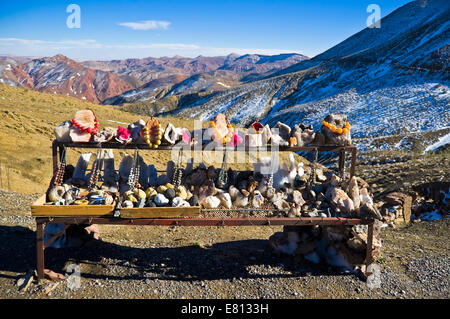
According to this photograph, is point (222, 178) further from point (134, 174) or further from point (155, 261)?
point (155, 261)

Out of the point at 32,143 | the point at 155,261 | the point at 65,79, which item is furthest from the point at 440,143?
the point at 65,79

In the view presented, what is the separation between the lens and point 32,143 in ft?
53.7

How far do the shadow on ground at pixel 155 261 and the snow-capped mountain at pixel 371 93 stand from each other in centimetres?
2306

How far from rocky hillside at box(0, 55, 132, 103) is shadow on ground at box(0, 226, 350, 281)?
14925 cm

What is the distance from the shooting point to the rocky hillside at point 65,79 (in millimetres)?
144125

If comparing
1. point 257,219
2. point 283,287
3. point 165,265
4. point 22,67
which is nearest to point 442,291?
point 283,287

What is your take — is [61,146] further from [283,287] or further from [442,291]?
[442,291]

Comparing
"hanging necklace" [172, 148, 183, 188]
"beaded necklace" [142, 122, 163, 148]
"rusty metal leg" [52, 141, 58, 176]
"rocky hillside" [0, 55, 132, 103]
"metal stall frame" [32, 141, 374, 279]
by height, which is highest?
"rocky hillside" [0, 55, 132, 103]

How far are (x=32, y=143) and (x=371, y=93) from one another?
33155mm

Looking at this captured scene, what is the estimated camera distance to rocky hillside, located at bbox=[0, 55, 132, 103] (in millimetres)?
144125

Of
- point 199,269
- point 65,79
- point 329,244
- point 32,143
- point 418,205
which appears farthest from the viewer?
point 65,79

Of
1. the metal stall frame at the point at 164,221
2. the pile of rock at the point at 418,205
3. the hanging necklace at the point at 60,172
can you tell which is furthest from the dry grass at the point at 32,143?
the pile of rock at the point at 418,205

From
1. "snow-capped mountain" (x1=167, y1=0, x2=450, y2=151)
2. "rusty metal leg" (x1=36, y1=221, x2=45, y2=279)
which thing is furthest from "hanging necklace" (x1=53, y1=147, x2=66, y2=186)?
"snow-capped mountain" (x1=167, y1=0, x2=450, y2=151)

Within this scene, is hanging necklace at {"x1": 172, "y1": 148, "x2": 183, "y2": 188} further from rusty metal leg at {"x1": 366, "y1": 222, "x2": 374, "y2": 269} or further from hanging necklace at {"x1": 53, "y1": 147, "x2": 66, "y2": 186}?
rusty metal leg at {"x1": 366, "y1": 222, "x2": 374, "y2": 269}
